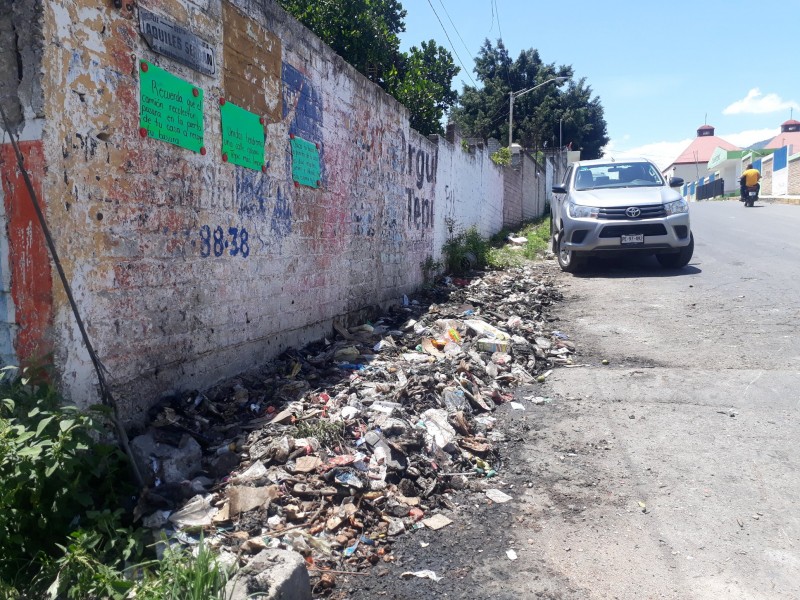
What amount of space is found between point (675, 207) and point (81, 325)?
918 cm

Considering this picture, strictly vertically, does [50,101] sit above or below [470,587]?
above

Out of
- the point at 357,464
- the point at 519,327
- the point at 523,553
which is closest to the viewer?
the point at 523,553

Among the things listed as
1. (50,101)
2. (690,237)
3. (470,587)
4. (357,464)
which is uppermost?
(50,101)

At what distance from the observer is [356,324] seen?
7.20m

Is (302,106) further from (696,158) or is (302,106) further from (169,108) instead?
(696,158)

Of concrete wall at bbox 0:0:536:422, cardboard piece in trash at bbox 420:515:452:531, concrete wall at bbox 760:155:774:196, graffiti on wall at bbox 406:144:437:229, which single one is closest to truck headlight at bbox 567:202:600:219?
graffiti on wall at bbox 406:144:437:229

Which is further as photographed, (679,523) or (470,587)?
(679,523)

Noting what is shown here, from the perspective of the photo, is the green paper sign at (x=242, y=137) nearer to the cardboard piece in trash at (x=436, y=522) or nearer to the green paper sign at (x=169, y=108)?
the green paper sign at (x=169, y=108)

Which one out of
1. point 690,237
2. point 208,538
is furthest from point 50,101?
point 690,237

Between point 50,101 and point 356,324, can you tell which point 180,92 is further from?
point 356,324

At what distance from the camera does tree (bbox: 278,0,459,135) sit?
1529 cm

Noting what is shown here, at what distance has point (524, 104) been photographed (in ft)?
125

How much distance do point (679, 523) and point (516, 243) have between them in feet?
43.8

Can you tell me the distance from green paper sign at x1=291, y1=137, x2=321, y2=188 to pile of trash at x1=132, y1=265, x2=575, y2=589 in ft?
5.03
